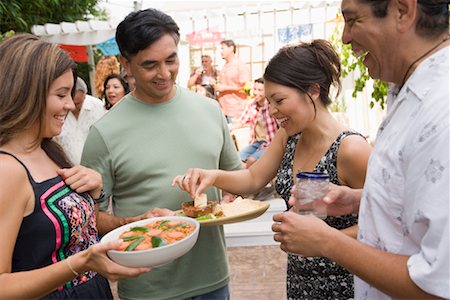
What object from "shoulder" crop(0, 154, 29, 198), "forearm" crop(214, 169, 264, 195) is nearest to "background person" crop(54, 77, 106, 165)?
"forearm" crop(214, 169, 264, 195)

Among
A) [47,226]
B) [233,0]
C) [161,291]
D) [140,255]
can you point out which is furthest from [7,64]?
[233,0]

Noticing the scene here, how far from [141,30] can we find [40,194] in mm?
822

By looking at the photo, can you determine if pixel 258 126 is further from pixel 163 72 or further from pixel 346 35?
pixel 346 35

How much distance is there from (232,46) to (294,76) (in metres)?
6.07

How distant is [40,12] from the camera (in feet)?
25.4

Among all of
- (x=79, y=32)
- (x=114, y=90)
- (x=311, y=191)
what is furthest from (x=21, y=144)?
(x=79, y=32)

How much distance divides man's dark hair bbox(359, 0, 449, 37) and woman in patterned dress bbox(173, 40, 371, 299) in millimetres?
676

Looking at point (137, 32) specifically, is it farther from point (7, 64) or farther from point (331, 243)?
point (331, 243)

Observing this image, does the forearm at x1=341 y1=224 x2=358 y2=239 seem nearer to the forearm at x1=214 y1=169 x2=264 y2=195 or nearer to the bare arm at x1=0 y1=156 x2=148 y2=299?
the forearm at x1=214 y1=169 x2=264 y2=195

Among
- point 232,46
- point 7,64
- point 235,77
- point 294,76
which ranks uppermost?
point 7,64

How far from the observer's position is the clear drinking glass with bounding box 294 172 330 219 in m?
1.39

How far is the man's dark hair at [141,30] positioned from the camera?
74.6 inches

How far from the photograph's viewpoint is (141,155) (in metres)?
1.94

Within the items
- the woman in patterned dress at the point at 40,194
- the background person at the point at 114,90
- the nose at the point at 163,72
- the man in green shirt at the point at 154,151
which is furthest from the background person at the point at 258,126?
the woman in patterned dress at the point at 40,194
